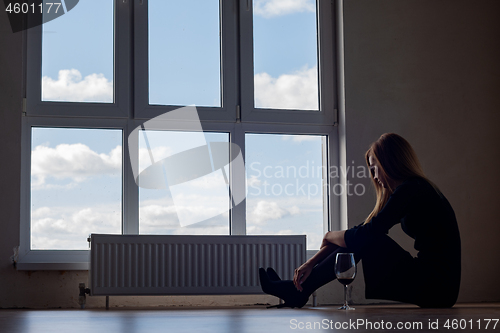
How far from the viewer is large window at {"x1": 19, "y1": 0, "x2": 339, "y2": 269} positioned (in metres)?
3.79

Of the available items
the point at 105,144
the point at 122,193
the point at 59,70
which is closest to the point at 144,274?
the point at 122,193

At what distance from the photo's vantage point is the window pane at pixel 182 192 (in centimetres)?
386

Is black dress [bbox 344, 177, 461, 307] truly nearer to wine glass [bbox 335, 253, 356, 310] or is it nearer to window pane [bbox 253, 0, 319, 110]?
wine glass [bbox 335, 253, 356, 310]

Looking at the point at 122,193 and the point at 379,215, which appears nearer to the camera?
the point at 379,215

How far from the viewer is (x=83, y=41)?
3.91 meters

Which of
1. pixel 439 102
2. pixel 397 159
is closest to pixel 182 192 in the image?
pixel 397 159

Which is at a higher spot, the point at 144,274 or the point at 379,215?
the point at 379,215

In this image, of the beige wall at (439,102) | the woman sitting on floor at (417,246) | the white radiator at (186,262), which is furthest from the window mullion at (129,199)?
the woman sitting on floor at (417,246)

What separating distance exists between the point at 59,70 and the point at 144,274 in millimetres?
1667

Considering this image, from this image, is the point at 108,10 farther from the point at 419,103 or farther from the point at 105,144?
the point at 419,103

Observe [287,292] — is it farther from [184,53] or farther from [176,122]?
[184,53]

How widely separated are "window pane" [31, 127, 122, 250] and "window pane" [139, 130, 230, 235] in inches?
8.3

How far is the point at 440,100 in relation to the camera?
4160mm

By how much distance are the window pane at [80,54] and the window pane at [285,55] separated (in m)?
1.17
